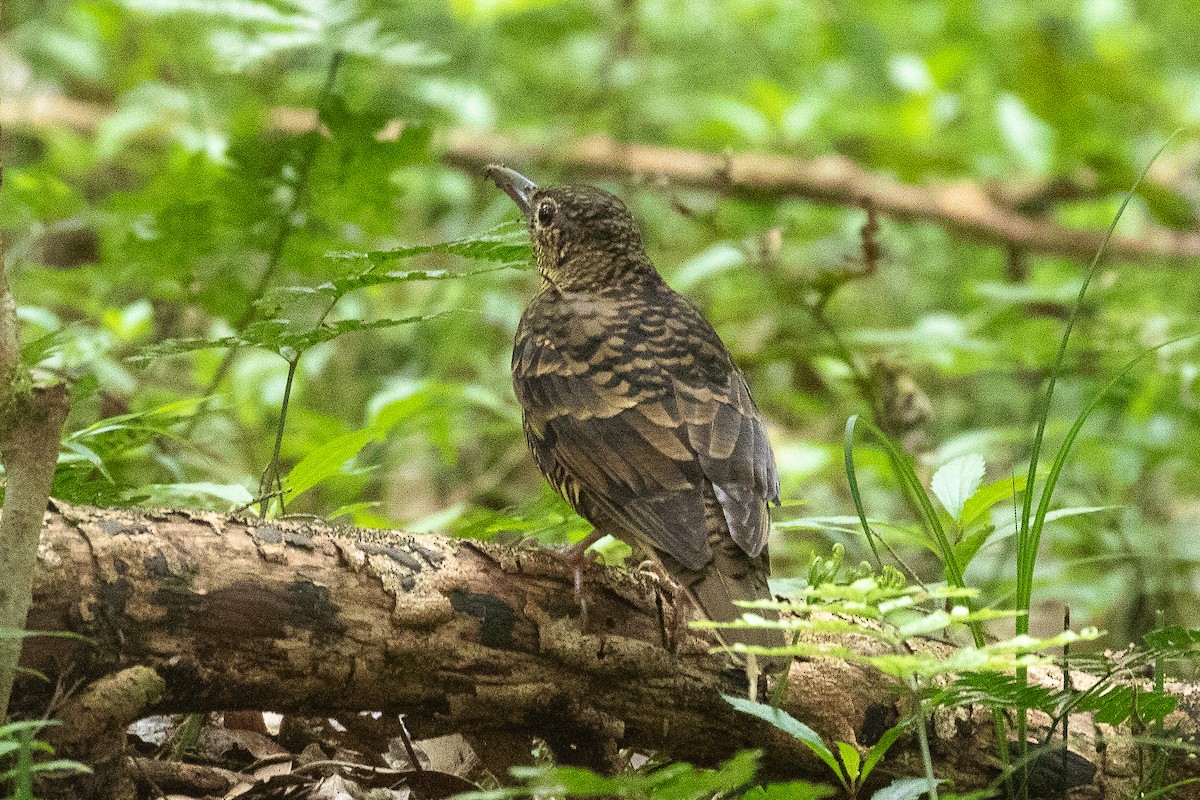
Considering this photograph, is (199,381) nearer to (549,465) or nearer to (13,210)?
(13,210)

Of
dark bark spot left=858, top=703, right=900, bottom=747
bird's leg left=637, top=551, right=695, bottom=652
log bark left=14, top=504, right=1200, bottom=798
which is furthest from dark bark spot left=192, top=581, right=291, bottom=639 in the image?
dark bark spot left=858, top=703, right=900, bottom=747

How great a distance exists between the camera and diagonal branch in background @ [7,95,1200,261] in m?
7.00

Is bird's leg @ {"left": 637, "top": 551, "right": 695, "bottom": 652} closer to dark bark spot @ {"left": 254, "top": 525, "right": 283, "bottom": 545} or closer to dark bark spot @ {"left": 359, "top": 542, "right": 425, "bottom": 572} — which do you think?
dark bark spot @ {"left": 359, "top": 542, "right": 425, "bottom": 572}

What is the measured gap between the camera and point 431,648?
7.97 feet

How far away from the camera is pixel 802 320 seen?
695 centimetres

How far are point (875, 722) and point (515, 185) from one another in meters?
2.37

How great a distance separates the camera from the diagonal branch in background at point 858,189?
6996mm

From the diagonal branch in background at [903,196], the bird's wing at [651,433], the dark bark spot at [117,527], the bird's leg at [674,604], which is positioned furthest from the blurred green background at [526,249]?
the dark bark spot at [117,527]

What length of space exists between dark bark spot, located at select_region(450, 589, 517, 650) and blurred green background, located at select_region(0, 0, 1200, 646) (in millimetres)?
514

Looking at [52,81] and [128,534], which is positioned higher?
[52,81]

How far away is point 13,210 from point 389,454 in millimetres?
1994

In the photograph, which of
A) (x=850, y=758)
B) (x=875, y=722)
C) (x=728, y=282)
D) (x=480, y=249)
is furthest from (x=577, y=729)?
(x=728, y=282)

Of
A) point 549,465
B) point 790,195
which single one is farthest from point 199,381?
point 790,195

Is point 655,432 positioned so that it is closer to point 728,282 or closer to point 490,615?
point 490,615
